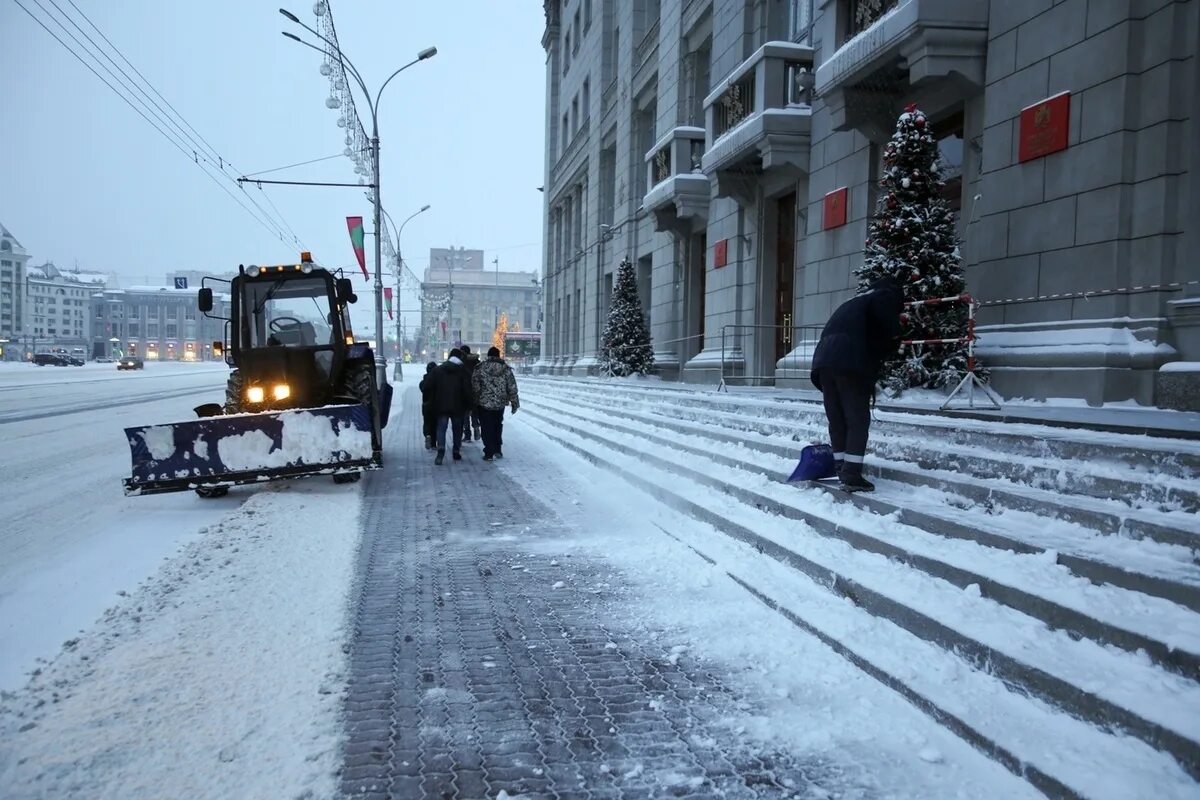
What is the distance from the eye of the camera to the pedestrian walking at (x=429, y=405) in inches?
455

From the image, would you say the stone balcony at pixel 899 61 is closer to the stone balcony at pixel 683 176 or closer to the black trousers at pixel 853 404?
the black trousers at pixel 853 404

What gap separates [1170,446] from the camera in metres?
4.06

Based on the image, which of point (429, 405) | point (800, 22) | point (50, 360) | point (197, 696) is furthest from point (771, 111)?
point (50, 360)

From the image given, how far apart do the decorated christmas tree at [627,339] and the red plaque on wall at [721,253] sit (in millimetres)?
3527

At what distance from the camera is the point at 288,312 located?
32.2 feet

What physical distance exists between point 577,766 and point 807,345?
1103 cm

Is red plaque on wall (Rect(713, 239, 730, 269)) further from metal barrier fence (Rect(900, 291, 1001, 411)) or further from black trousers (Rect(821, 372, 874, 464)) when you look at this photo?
black trousers (Rect(821, 372, 874, 464))

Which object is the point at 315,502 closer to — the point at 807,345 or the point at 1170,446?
the point at 1170,446

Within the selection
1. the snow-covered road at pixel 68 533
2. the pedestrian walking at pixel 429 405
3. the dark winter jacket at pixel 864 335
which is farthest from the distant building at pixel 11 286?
the dark winter jacket at pixel 864 335

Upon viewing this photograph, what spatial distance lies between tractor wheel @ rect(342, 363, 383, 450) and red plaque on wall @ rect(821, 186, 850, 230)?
7.97 metres

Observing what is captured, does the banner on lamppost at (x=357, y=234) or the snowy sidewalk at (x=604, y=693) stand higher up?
the banner on lamppost at (x=357, y=234)

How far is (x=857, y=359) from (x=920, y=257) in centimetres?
351

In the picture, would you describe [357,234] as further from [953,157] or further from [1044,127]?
[1044,127]

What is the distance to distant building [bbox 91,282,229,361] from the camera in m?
123
